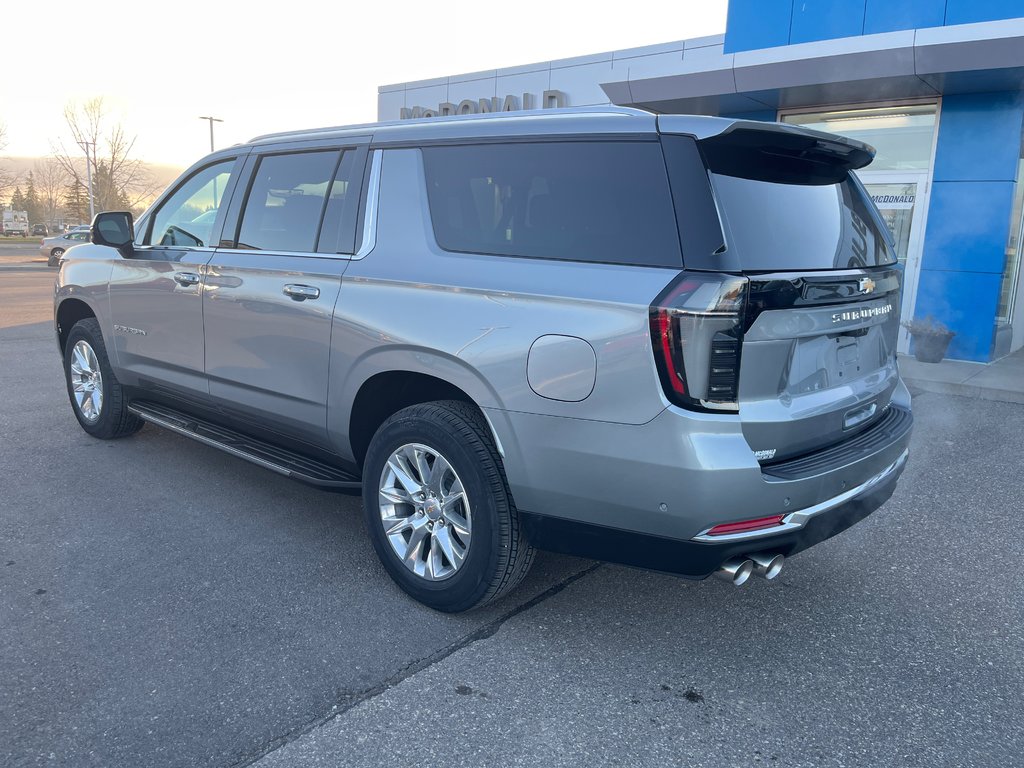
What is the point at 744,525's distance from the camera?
268cm

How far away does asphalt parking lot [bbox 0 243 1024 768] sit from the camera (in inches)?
99.7

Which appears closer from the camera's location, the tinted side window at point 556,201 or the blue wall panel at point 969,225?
the tinted side window at point 556,201

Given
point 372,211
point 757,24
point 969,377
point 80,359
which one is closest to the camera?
point 372,211

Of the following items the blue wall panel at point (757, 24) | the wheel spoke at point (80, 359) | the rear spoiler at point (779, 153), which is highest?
the blue wall panel at point (757, 24)

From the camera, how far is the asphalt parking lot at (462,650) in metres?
2.53

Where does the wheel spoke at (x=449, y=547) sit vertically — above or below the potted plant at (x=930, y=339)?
above

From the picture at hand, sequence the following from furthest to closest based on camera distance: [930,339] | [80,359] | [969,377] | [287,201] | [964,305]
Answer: [964,305] < [930,339] < [969,377] < [80,359] < [287,201]

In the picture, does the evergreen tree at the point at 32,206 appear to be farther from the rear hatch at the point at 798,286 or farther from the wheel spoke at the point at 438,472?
the rear hatch at the point at 798,286

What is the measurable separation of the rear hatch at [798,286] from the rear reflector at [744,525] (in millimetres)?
196

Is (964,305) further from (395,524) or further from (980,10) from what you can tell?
(395,524)

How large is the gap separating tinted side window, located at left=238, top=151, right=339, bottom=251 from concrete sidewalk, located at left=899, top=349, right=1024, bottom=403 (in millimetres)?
7169

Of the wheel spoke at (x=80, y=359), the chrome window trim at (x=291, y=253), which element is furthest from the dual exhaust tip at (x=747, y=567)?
the wheel spoke at (x=80, y=359)

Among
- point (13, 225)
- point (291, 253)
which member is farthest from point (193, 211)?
point (13, 225)

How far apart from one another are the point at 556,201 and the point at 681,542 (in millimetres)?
1313
